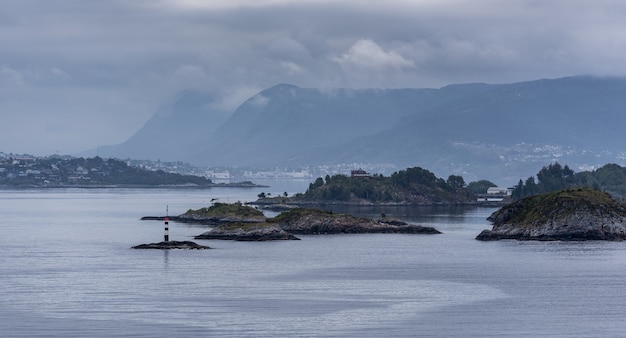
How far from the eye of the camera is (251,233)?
129625mm

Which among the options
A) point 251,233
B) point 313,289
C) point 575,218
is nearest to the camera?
point 313,289

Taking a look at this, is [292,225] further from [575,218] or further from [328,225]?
[575,218]

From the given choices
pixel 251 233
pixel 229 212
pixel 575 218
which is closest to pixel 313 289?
pixel 251 233

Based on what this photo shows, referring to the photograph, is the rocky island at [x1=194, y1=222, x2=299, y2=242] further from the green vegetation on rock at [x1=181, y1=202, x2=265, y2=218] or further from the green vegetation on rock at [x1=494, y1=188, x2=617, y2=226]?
the green vegetation on rock at [x1=494, y1=188, x2=617, y2=226]

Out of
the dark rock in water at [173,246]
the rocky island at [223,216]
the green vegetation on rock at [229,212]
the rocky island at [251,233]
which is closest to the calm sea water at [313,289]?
the dark rock in water at [173,246]

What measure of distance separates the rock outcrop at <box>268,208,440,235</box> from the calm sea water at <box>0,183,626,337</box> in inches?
452

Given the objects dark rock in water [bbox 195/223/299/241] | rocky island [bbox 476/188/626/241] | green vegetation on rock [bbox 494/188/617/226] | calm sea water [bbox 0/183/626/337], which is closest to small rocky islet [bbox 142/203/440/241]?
dark rock in water [bbox 195/223/299/241]

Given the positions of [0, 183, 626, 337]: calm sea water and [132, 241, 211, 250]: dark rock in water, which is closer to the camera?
[0, 183, 626, 337]: calm sea water

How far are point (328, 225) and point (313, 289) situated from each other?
→ 61359 mm

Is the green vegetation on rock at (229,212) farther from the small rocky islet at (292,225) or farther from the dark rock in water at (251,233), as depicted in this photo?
the dark rock in water at (251,233)

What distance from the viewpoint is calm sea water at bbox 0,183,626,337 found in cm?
6594

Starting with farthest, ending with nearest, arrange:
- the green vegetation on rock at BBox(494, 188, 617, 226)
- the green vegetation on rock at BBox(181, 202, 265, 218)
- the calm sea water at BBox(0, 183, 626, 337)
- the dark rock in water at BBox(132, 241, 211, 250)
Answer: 1. the green vegetation on rock at BBox(181, 202, 265, 218)
2. the green vegetation on rock at BBox(494, 188, 617, 226)
3. the dark rock in water at BBox(132, 241, 211, 250)
4. the calm sea water at BBox(0, 183, 626, 337)

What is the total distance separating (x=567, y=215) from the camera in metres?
124

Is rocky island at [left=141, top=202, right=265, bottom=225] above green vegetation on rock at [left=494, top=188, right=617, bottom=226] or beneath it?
beneath
